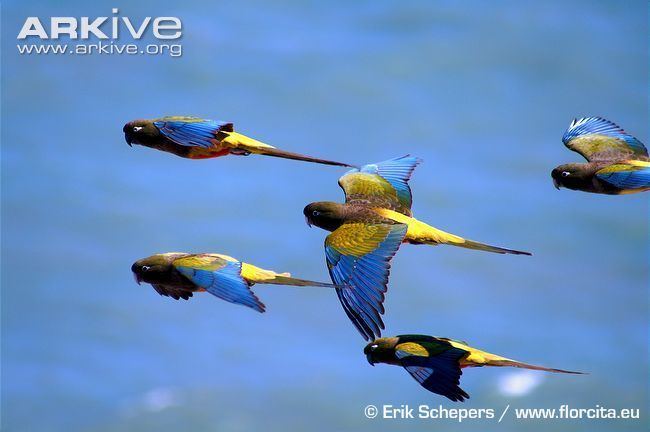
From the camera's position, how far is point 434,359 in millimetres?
20953

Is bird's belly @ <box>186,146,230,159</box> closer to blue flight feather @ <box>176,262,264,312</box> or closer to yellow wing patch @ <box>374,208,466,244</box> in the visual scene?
blue flight feather @ <box>176,262,264,312</box>

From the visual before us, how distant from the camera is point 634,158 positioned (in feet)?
76.5

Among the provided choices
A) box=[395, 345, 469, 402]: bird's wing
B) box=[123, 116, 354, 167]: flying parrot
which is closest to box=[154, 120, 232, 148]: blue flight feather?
box=[123, 116, 354, 167]: flying parrot

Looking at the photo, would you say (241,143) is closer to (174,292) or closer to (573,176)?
(174,292)

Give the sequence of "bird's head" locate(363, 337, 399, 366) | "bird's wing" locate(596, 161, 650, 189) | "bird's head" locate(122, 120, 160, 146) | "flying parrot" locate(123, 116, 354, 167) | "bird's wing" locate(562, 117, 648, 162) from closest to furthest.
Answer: "bird's head" locate(363, 337, 399, 366), "flying parrot" locate(123, 116, 354, 167), "bird's head" locate(122, 120, 160, 146), "bird's wing" locate(596, 161, 650, 189), "bird's wing" locate(562, 117, 648, 162)

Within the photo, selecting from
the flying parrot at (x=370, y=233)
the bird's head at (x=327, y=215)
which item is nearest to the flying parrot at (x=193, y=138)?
the bird's head at (x=327, y=215)

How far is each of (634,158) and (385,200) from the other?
11.3 feet

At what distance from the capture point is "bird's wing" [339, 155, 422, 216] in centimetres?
2245

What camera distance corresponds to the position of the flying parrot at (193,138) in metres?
21.6

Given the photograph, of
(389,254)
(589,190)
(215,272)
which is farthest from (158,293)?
(589,190)

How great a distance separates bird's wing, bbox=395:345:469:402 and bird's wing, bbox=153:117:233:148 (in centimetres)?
346

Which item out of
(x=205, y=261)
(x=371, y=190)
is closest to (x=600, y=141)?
(x=371, y=190)

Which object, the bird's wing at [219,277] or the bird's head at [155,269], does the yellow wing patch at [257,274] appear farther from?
the bird's head at [155,269]

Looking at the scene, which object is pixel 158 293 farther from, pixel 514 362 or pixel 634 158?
pixel 634 158
